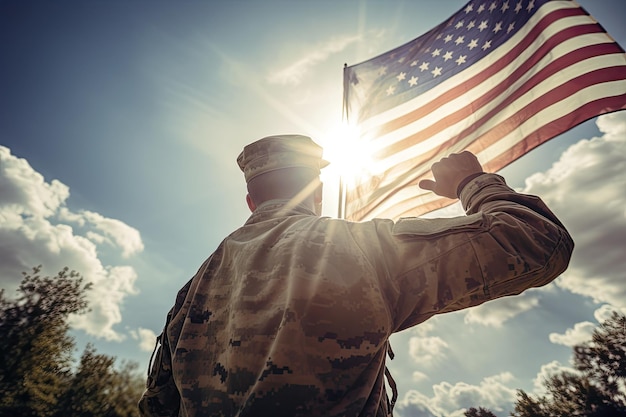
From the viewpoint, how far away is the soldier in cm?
103

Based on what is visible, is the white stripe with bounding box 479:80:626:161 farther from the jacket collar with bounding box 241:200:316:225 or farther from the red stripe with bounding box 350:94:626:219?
the jacket collar with bounding box 241:200:316:225

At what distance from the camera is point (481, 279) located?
1.10m

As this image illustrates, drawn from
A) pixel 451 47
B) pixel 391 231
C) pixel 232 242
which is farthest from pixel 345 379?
pixel 451 47

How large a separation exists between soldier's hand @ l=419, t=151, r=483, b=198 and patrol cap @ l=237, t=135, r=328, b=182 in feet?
2.23

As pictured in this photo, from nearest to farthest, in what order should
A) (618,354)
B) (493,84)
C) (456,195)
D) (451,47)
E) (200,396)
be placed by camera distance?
(200,396), (456,195), (493,84), (451,47), (618,354)

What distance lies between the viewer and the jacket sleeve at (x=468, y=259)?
1101 mm

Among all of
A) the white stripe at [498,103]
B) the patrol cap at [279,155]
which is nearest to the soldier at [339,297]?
the patrol cap at [279,155]

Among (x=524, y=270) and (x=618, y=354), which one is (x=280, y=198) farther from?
(x=618, y=354)

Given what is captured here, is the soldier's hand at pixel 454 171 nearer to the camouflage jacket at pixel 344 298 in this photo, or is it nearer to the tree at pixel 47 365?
the camouflage jacket at pixel 344 298

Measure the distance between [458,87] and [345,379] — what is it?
3.99 meters

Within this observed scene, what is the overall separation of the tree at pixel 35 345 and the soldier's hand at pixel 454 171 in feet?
108

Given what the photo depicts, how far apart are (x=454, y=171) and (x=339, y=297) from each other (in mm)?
1058

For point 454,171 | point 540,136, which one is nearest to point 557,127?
point 540,136

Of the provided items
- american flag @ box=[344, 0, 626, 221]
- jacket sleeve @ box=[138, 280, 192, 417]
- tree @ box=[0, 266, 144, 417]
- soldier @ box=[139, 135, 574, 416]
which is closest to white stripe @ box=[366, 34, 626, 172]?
american flag @ box=[344, 0, 626, 221]
